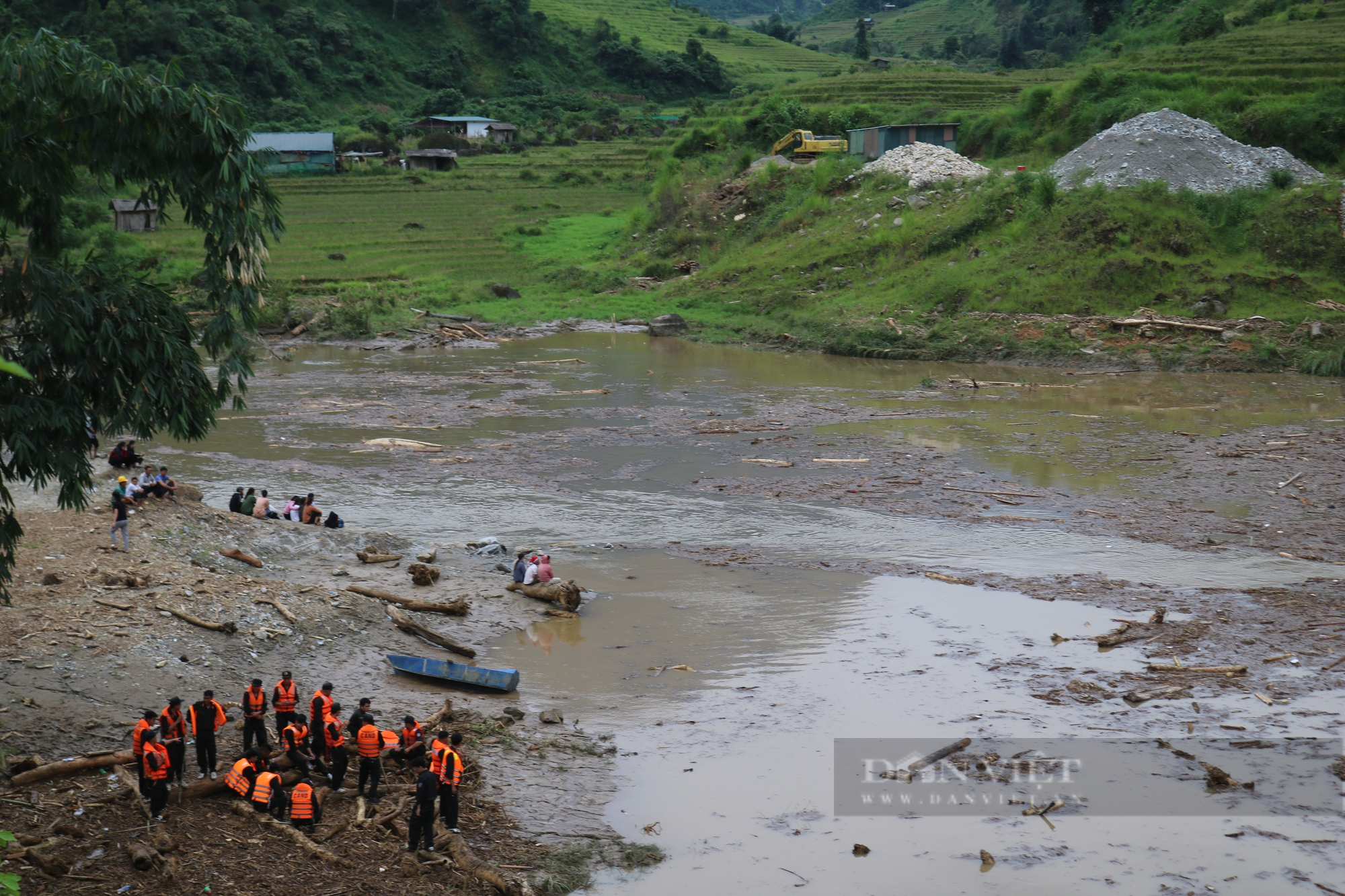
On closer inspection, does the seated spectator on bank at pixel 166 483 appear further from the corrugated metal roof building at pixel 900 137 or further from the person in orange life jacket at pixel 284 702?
the corrugated metal roof building at pixel 900 137

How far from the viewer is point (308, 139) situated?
74625mm

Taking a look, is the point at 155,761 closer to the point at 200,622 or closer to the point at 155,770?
the point at 155,770

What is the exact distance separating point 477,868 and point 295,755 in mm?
2505

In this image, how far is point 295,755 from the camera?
10.4 metres

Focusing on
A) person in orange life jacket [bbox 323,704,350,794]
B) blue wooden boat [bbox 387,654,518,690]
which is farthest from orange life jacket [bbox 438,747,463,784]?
blue wooden boat [bbox 387,654,518,690]

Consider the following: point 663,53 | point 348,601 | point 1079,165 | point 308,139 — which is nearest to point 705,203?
point 1079,165

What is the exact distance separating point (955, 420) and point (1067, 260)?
13.1 meters

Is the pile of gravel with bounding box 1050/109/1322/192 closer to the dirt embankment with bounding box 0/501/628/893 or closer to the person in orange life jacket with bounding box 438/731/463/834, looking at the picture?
the dirt embankment with bounding box 0/501/628/893

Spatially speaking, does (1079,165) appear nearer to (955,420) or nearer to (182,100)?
(955,420)

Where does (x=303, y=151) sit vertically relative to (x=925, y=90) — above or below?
below

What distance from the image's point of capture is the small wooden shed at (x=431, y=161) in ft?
250

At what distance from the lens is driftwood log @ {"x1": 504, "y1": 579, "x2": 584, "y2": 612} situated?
51.3 ft

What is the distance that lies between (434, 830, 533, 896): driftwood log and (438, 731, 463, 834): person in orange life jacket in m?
0.12

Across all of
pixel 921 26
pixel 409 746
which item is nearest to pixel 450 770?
pixel 409 746
